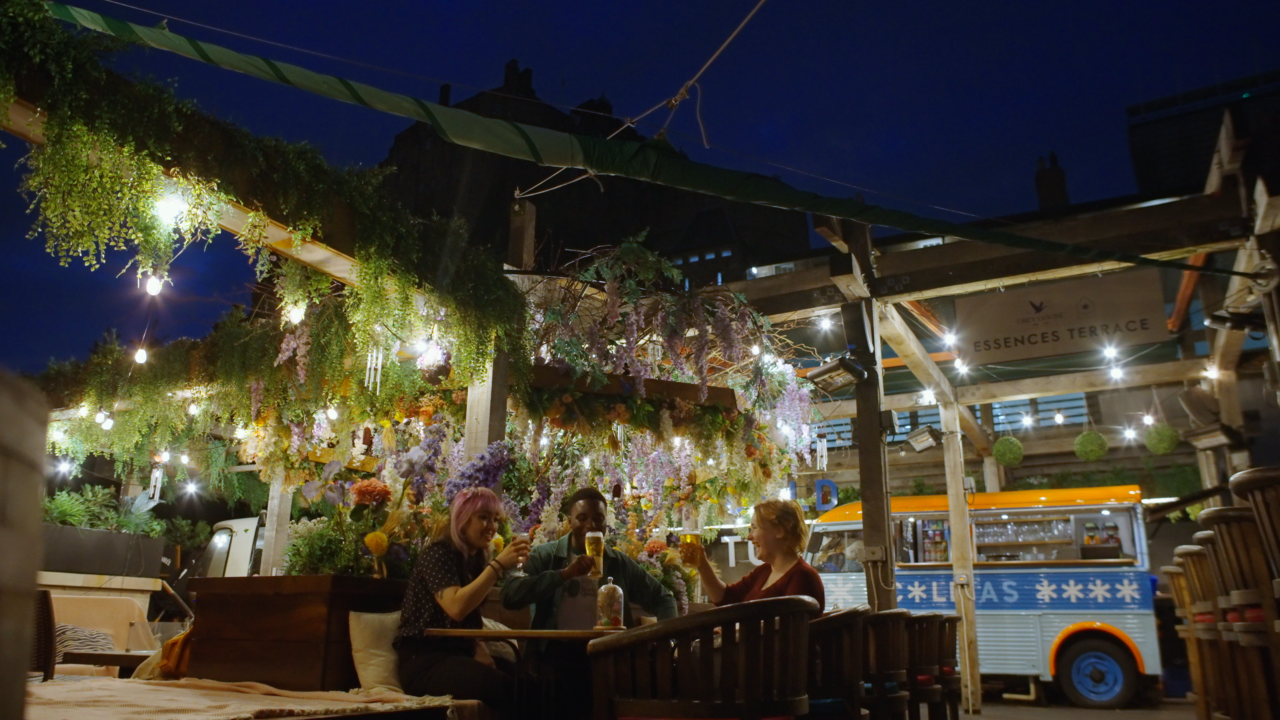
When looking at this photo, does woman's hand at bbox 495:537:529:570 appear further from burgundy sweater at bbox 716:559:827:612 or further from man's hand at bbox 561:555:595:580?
burgundy sweater at bbox 716:559:827:612

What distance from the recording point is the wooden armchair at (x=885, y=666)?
3672mm

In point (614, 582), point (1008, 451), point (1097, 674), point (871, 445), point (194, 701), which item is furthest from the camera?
point (1008, 451)

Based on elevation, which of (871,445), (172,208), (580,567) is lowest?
(580,567)

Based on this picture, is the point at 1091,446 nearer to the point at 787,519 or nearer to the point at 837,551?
the point at 837,551

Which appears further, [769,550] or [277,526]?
[277,526]

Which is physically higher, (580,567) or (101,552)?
(101,552)

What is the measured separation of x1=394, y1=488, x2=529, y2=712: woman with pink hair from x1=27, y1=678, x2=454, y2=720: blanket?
0.13 meters

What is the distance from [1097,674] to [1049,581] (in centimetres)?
109

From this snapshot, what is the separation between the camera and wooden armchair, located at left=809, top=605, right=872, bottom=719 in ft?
10.5

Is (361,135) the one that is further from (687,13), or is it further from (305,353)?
(305,353)

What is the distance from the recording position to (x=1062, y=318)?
26.2ft

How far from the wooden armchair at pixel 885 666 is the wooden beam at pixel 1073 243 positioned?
438 cm

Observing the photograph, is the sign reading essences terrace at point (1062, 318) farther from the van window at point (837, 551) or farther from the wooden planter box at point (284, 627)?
the wooden planter box at point (284, 627)

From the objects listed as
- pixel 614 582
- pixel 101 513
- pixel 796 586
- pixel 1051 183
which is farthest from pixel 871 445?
pixel 101 513
